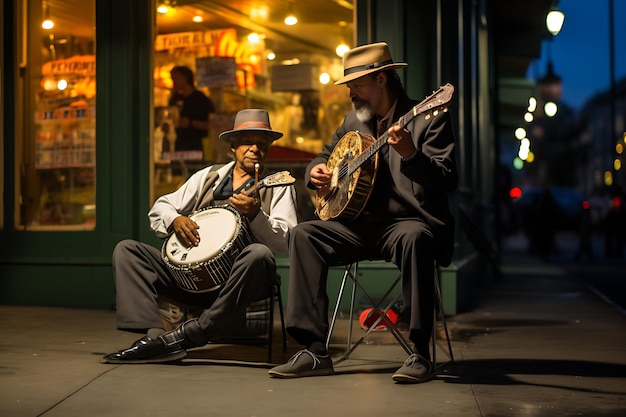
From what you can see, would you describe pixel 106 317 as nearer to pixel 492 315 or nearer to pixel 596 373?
pixel 492 315

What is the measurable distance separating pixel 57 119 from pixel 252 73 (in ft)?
6.41

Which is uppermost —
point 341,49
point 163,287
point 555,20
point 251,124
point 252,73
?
point 555,20

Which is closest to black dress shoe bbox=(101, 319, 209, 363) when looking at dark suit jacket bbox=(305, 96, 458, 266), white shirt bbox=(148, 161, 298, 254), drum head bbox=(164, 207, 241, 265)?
drum head bbox=(164, 207, 241, 265)

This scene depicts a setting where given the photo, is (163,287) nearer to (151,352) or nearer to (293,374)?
(151,352)

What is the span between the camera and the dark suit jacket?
533cm

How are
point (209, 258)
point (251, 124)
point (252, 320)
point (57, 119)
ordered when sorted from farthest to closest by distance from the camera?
point (57, 119)
point (252, 320)
point (251, 124)
point (209, 258)

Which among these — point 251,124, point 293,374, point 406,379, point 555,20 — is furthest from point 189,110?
point 555,20

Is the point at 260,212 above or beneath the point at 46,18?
beneath

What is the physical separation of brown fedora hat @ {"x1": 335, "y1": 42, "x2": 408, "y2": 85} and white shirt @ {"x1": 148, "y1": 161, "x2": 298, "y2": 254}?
91 cm

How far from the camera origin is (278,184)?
5.92m

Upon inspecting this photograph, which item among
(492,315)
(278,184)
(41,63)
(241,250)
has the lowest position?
(492,315)

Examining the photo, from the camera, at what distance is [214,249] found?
5.93 m

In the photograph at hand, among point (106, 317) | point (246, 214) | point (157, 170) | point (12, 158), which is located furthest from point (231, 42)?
point (246, 214)

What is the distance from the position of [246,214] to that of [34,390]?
1609 millimetres
